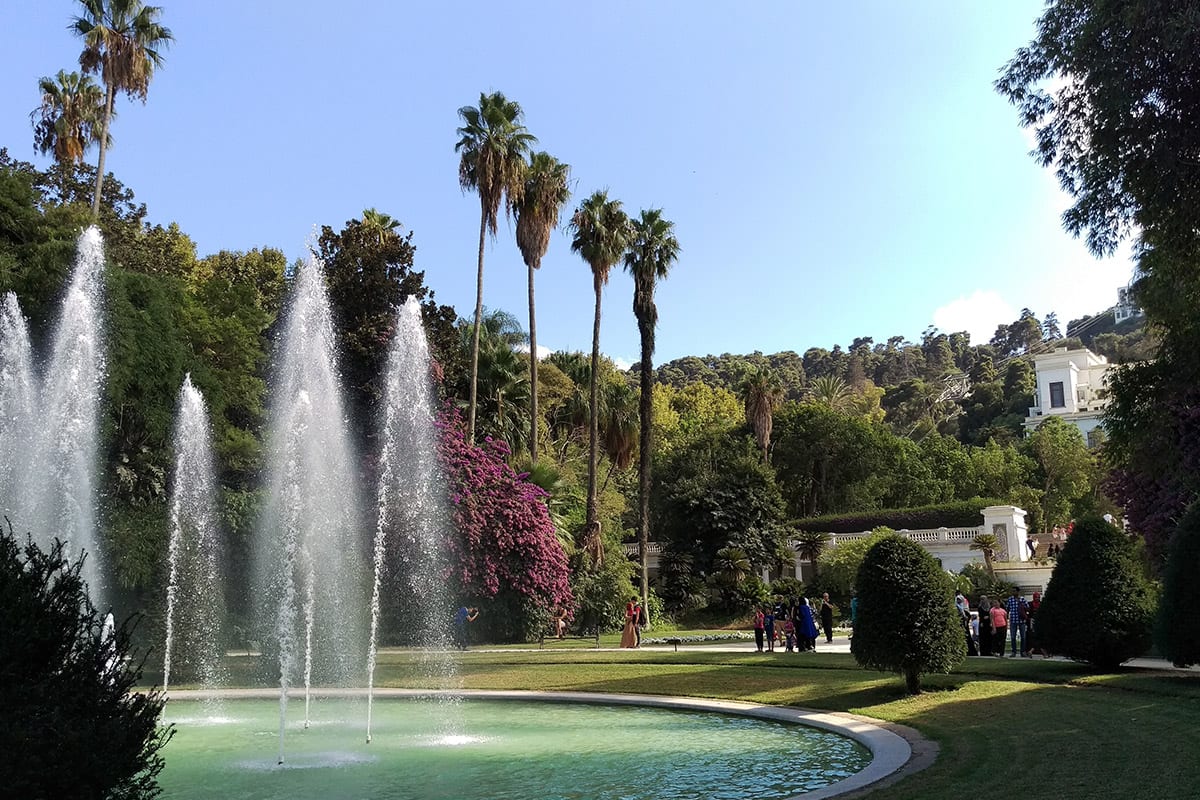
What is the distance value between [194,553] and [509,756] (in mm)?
19763

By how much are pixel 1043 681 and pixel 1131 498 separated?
13.5 m

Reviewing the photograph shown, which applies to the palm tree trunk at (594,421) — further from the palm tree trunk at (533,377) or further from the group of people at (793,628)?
the group of people at (793,628)

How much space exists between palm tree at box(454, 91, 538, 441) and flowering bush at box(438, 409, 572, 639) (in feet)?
15.2

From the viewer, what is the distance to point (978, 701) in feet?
55.6

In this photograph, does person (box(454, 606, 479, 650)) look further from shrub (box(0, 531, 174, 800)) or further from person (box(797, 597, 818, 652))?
shrub (box(0, 531, 174, 800))

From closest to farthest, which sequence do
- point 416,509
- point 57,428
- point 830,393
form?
point 57,428 < point 416,509 < point 830,393

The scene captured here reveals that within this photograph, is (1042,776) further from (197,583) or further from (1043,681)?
(197,583)

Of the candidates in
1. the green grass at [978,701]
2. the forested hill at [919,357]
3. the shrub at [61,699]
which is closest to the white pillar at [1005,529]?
the green grass at [978,701]

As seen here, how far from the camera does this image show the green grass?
10656 mm

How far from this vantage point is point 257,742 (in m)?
16.4

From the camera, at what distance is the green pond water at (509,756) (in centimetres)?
1194

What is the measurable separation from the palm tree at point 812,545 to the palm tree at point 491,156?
23463 millimetres

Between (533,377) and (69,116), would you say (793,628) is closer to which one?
(533,377)

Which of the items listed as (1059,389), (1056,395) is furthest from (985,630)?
(1059,389)
